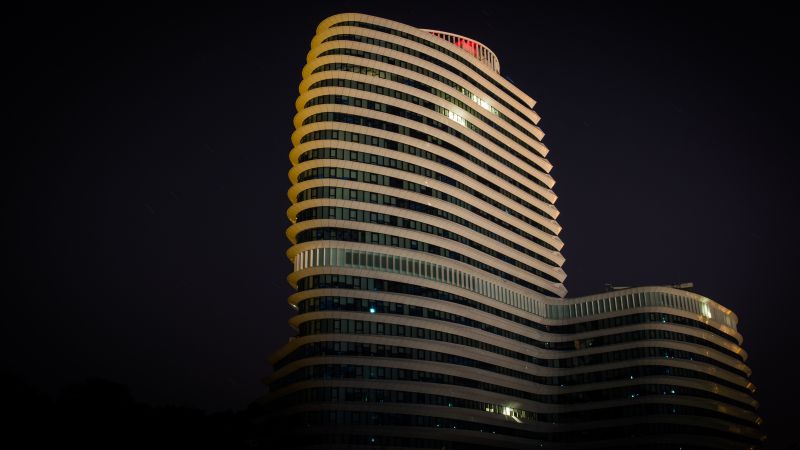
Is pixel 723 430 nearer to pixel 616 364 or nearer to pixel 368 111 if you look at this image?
pixel 616 364

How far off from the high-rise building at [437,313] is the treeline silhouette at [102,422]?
23.7 meters

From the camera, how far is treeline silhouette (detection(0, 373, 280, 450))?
109938 millimetres

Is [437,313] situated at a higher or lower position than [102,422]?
higher

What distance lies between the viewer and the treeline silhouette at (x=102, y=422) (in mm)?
109938

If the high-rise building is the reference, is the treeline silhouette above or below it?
below

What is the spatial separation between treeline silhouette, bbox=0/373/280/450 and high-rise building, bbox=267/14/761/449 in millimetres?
23745

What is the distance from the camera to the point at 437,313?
164625mm

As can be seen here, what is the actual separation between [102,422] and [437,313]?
216 feet

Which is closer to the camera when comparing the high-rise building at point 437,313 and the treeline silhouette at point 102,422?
the treeline silhouette at point 102,422

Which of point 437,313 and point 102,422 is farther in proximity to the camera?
point 437,313

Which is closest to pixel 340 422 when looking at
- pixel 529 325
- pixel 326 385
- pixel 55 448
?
pixel 326 385

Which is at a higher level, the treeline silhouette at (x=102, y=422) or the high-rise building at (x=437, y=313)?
the high-rise building at (x=437, y=313)

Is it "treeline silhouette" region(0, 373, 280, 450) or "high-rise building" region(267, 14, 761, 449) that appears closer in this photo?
"treeline silhouette" region(0, 373, 280, 450)

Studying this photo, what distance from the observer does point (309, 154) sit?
16638 cm
